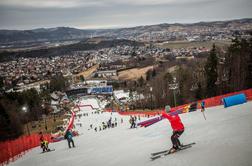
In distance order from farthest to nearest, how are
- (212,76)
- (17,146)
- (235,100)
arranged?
(212,76), (17,146), (235,100)

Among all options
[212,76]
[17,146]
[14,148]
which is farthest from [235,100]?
[212,76]

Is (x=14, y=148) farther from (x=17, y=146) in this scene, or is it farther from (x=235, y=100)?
(x=235, y=100)

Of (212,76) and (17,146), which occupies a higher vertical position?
(212,76)

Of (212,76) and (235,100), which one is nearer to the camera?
(235,100)

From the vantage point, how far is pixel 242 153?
910 cm

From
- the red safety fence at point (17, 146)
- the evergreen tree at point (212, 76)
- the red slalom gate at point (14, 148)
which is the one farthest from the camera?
the evergreen tree at point (212, 76)

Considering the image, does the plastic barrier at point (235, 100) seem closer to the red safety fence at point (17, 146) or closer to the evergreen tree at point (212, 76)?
the red safety fence at point (17, 146)

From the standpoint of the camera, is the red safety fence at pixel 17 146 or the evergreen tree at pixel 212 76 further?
the evergreen tree at pixel 212 76

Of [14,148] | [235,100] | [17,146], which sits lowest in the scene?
[17,146]

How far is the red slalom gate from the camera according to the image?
2139cm

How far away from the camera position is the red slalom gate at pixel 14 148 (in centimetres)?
2139

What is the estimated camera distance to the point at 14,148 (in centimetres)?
2436

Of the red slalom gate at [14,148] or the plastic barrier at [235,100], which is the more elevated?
the plastic barrier at [235,100]

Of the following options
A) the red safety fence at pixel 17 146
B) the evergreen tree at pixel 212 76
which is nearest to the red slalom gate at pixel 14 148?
the red safety fence at pixel 17 146
